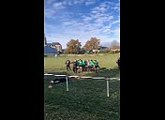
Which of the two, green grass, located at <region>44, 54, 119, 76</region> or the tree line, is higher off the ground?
the tree line

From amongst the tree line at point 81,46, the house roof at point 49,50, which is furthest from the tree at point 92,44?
the house roof at point 49,50

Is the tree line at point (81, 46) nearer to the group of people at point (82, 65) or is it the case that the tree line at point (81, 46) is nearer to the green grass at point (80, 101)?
the group of people at point (82, 65)

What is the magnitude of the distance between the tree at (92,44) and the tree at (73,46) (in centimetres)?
7

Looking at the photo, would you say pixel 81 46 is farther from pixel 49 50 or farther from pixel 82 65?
pixel 49 50

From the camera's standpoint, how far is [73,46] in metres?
2.01

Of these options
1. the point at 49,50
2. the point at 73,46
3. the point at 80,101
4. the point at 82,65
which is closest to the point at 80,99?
the point at 80,101

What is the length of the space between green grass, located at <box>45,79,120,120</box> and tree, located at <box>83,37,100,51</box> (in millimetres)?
312

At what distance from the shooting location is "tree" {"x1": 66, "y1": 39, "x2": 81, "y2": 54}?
2.00 m

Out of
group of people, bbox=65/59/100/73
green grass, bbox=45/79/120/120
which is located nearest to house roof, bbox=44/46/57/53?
group of people, bbox=65/59/100/73

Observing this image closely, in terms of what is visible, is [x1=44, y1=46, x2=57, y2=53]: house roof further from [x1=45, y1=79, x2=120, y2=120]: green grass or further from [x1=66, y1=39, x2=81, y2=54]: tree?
[x1=45, y1=79, x2=120, y2=120]: green grass

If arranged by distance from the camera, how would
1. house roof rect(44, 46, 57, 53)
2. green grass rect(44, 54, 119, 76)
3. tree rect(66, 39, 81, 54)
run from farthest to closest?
tree rect(66, 39, 81, 54), green grass rect(44, 54, 119, 76), house roof rect(44, 46, 57, 53)

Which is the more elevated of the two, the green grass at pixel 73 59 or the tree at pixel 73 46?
the tree at pixel 73 46

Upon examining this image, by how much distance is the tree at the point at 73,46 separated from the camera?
6.56 ft
